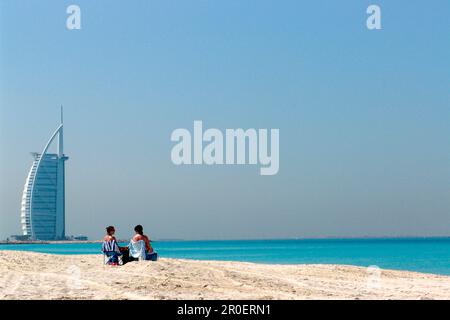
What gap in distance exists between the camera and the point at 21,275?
14242 mm

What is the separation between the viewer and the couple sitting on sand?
51.5 feet

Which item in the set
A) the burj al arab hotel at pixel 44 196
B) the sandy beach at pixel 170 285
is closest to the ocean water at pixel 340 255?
the sandy beach at pixel 170 285

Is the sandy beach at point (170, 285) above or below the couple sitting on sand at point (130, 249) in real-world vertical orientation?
below

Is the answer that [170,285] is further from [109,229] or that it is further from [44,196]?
[44,196]

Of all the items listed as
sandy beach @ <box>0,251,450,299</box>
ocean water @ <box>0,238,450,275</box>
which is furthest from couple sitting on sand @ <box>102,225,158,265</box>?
ocean water @ <box>0,238,450,275</box>

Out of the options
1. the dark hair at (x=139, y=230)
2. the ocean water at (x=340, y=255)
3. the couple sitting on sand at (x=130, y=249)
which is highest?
the dark hair at (x=139, y=230)

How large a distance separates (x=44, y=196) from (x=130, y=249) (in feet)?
451

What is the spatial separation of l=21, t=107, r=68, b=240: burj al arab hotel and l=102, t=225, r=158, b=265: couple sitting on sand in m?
134

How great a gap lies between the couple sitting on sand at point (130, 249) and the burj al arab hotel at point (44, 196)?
13373 centimetres

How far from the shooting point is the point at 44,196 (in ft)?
487

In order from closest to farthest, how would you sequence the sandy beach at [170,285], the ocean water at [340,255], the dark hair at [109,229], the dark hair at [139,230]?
1. the sandy beach at [170,285]
2. the dark hair at [139,230]
3. the dark hair at [109,229]
4. the ocean water at [340,255]

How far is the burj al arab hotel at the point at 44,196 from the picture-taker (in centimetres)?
14662

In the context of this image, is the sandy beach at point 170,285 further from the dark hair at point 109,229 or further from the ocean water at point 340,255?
the ocean water at point 340,255
